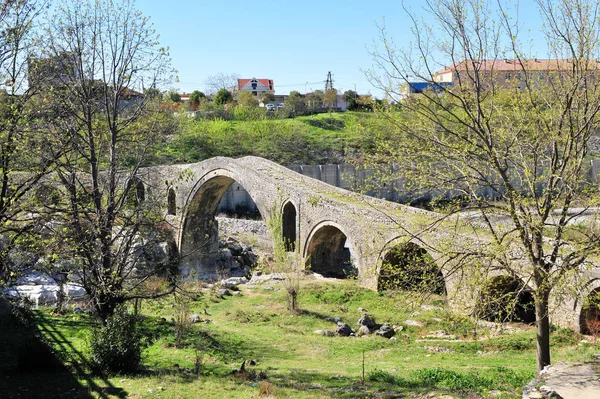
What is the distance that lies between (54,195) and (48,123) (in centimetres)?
149

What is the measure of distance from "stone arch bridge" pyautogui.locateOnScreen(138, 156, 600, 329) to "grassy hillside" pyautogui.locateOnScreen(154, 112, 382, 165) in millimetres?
18043

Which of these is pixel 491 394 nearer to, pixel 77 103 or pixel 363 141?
pixel 77 103

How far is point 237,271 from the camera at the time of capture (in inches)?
1204

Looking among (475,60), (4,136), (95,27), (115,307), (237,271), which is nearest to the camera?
(475,60)

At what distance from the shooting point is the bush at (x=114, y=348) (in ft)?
33.4

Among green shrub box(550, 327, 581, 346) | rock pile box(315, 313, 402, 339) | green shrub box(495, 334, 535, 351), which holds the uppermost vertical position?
green shrub box(550, 327, 581, 346)

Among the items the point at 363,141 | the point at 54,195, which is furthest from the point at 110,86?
the point at 363,141

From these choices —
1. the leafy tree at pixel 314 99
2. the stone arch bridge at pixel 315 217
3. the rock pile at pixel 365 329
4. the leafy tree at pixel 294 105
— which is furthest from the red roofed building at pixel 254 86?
the rock pile at pixel 365 329

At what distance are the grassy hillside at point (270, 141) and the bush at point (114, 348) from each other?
39566 millimetres

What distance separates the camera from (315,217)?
22297mm

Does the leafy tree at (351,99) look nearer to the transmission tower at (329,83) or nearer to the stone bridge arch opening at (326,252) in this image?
the transmission tower at (329,83)

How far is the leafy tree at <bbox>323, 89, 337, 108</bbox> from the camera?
227 ft

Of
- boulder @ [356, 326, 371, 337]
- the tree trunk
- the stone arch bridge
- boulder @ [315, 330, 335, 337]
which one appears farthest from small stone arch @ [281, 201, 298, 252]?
the tree trunk

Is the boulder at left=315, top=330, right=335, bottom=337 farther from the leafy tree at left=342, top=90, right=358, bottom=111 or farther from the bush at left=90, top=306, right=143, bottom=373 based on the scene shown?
the leafy tree at left=342, top=90, right=358, bottom=111
